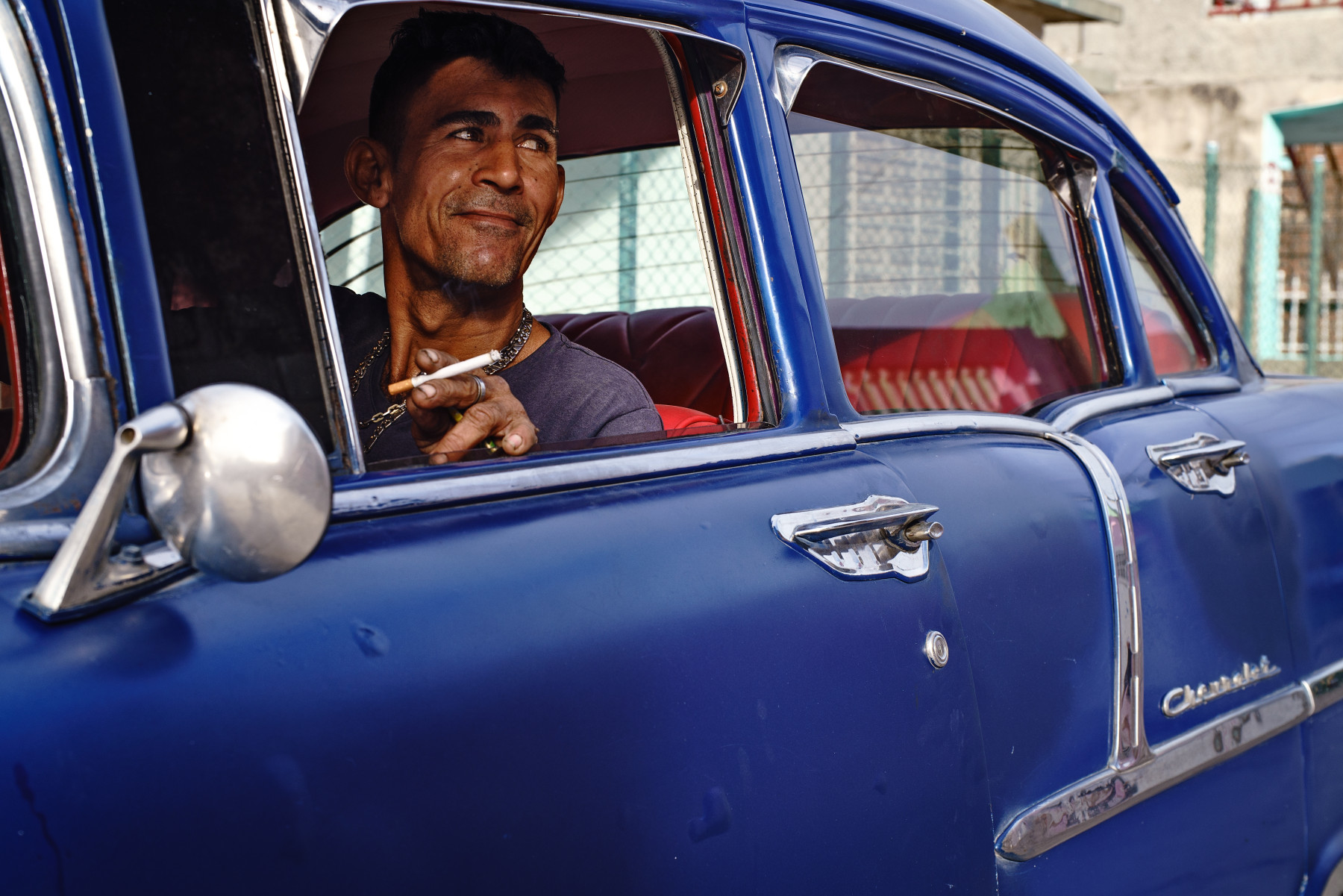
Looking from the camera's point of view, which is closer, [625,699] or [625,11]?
[625,699]

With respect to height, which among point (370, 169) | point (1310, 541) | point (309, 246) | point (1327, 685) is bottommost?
point (1327, 685)

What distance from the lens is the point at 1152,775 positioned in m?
1.76

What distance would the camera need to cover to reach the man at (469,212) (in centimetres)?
164

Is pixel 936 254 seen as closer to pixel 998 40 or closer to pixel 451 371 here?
pixel 998 40

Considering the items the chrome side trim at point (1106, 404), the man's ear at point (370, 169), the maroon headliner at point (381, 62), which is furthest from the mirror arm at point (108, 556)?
the chrome side trim at point (1106, 404)

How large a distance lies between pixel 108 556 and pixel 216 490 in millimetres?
146

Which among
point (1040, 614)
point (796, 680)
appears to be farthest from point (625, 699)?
point (1040, 614)

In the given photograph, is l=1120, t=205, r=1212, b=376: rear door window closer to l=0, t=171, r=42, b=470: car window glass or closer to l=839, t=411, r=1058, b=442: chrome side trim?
l=839, t=411, r=1058, b=442: chrome side trim

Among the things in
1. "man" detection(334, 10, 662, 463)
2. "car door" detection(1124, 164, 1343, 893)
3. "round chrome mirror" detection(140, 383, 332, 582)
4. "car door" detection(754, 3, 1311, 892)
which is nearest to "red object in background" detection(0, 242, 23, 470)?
"round chrome mirror" detection(140, 383, 332, 582)

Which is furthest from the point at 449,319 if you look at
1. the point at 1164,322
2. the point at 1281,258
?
the point at 1281,258

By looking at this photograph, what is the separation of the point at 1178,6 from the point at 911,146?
50.1 ft

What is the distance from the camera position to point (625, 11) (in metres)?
1.36

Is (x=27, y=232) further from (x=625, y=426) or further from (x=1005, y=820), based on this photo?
(x=1005, y=820)

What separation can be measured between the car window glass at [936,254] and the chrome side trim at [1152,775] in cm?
60
